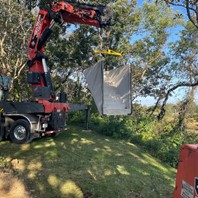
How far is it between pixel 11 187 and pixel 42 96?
14.4ft

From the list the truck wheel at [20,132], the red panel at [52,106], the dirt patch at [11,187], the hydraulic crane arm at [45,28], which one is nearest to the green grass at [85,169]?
the dirt patch at [11,187]

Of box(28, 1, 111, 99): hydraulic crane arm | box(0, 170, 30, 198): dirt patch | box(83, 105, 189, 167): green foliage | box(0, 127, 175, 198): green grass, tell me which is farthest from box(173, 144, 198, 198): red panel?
box(28, 1, 111, 99): hydraulic crane arm

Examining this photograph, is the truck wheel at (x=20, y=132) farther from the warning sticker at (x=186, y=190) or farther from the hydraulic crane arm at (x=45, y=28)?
the warning sticker at (x=186, y=190)

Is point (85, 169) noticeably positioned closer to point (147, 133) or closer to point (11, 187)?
point (11, 187)

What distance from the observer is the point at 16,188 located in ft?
15.8

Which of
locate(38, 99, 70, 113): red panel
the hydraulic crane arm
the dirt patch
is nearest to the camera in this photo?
the dirt patch

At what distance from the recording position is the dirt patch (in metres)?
4.56

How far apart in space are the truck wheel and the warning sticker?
236 inches

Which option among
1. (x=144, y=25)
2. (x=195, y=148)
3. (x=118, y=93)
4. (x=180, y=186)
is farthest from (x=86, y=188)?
(x=144, y=25)

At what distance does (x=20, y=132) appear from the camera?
26.8ft

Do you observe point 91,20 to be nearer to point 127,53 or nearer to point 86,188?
point 86,188

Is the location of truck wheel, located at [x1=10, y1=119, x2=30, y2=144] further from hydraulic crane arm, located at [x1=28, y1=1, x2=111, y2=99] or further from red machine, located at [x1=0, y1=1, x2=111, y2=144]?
hydraulic crane arm, located at [x1=28, y1=1, x2=111, y2=99]

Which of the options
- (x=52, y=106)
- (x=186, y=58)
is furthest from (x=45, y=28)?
(x=186, y=58)

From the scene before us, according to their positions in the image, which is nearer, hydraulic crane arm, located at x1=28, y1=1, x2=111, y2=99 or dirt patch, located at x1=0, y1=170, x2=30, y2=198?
dirt patch, located at x1=0, y1=170, x2=30, y2=198
